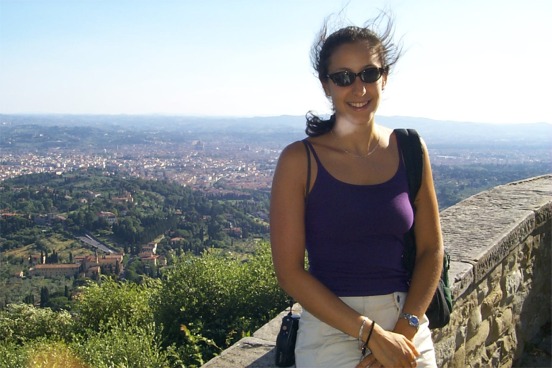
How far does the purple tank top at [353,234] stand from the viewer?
151cm

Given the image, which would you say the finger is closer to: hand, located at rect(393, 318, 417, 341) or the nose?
hand, located at rect(393, 318, 417, 341)

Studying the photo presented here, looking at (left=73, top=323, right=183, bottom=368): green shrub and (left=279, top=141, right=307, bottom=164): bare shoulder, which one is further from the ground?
(left=279, top=141, right=307, bottom=164): bare shoulder

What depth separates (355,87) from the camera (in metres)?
1.60

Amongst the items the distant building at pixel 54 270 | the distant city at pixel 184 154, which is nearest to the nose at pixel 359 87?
the distant building at pixel 54 270

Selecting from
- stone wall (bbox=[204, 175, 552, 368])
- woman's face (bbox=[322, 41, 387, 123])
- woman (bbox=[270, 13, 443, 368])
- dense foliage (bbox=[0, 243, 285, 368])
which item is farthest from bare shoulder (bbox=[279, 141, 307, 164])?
dense foliage (bbox=[0, 243, 285, 368])

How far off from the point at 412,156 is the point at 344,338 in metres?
0.66

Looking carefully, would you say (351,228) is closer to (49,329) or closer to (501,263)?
(501,263)

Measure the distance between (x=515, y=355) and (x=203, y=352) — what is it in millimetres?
2013

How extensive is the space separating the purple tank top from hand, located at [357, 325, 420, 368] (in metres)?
0.14

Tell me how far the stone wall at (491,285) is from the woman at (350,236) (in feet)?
1.97

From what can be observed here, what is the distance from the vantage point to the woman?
4.88ft

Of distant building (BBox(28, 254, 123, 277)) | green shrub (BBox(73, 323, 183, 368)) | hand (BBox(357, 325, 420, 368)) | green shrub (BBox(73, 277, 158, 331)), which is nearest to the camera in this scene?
hand (BBox(357, 325, 420, 368))

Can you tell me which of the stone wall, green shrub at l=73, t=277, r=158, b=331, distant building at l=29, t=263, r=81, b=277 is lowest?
distant building at l=29, t=263, r=81, b=277

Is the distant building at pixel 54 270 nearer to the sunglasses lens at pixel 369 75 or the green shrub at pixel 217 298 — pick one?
the green shrub at pixel 217 298
